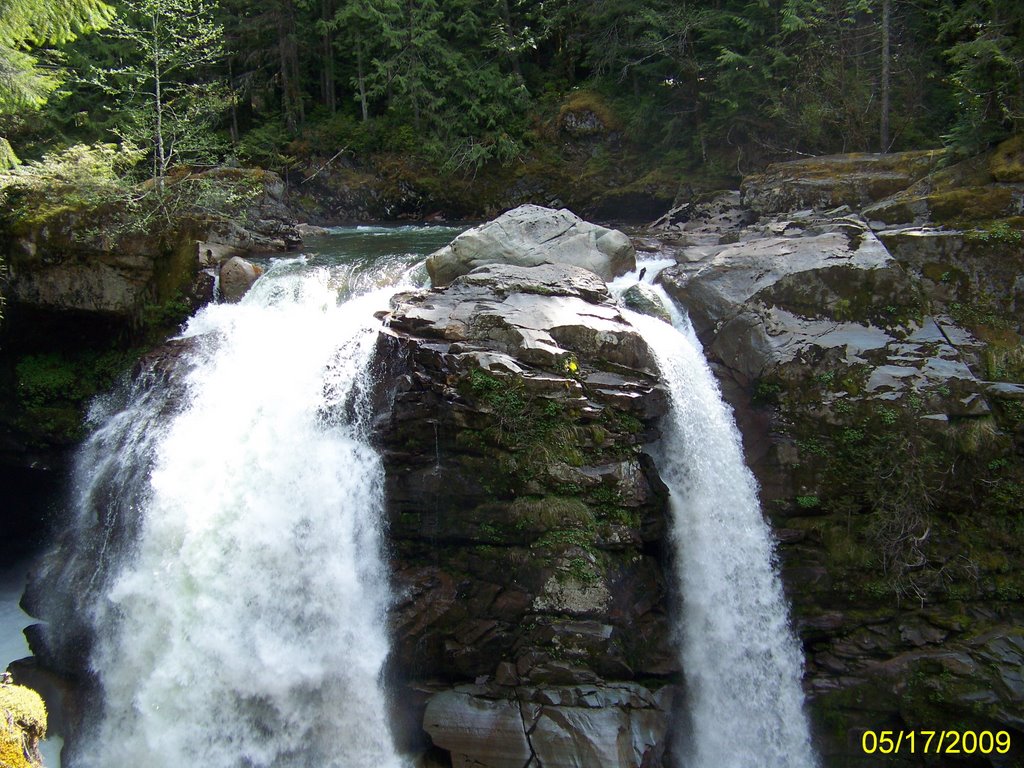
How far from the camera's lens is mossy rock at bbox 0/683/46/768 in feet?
10.4

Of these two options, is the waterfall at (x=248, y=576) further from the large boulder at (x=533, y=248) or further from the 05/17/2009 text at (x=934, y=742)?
the 05/17/2009 text at (x=934, y=742)

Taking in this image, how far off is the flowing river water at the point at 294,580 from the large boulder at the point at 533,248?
2369 millimetres

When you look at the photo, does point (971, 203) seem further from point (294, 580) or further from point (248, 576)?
point (248, 576)

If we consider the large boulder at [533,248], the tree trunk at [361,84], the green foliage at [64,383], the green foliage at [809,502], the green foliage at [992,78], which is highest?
the tree trunk at [361,84]

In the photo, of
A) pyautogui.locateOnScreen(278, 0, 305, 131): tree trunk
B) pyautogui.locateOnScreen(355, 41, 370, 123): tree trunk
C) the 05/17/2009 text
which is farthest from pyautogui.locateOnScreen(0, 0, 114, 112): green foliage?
pyautogui.locateOnScreen(278, 0, 305, 131): tree trunk

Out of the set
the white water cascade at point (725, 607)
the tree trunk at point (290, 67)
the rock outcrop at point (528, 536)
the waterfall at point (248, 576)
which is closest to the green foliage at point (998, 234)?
the white water cascade at point (725, 607)

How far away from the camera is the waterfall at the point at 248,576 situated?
7070 millimetres

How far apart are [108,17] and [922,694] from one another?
45.4 feet

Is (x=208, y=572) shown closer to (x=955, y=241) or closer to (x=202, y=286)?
(x=202, y=286)

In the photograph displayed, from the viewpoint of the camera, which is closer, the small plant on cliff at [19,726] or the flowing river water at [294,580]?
the small plant on cliff at [19,726]

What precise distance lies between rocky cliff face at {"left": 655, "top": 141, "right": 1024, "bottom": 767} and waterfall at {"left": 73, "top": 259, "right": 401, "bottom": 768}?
5124 mm

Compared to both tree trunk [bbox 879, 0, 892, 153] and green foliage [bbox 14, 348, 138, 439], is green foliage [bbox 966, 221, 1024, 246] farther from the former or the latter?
green foliage [bbox 14, 348, 138, 439]

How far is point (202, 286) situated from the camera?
436 inches

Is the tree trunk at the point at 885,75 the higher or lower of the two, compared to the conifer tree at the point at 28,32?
higher
